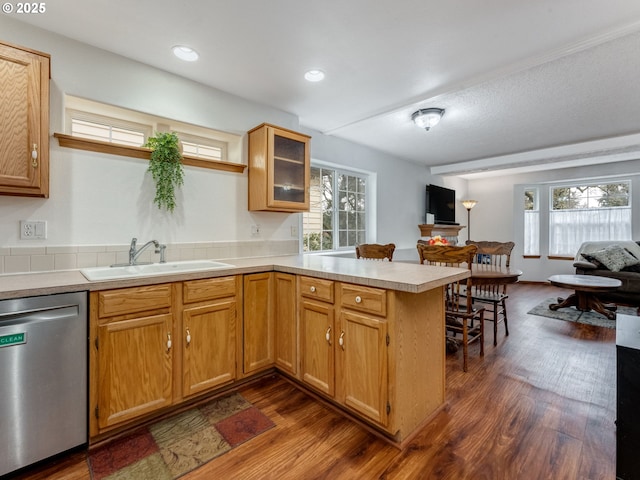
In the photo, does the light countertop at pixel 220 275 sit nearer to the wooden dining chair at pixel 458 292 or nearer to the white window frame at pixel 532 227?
the wooden dining chair at pixel 458 292

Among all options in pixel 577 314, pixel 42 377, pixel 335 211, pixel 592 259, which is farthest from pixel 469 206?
pixel 42 377

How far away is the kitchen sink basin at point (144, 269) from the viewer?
1.78 metres

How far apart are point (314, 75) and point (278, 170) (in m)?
0.86

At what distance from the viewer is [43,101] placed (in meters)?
1.76

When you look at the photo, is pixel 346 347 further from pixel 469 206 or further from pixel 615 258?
pixel 469 206

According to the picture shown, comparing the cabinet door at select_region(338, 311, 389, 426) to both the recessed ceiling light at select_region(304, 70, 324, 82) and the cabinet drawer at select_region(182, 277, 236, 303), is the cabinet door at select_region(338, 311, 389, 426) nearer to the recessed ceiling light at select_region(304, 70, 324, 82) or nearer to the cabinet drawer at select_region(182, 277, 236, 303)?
the cabinet drawer at select_region(182, 277, 236, 303)

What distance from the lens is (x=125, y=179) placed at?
2.25 meters

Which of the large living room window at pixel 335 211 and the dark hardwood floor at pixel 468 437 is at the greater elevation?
the large living room window at pixel 335 211

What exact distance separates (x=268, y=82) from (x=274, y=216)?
1.24 m

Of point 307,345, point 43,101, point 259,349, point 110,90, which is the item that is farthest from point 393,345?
point 110,90

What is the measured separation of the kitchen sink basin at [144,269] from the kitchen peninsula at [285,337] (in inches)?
2.7

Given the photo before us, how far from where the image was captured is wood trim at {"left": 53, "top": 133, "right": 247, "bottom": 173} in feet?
6.59

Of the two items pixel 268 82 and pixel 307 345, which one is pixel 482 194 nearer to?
pixel 268 82

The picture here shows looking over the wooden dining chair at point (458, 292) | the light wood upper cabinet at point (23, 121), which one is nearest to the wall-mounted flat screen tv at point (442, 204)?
the wooden dining chair at point (458, 292)
